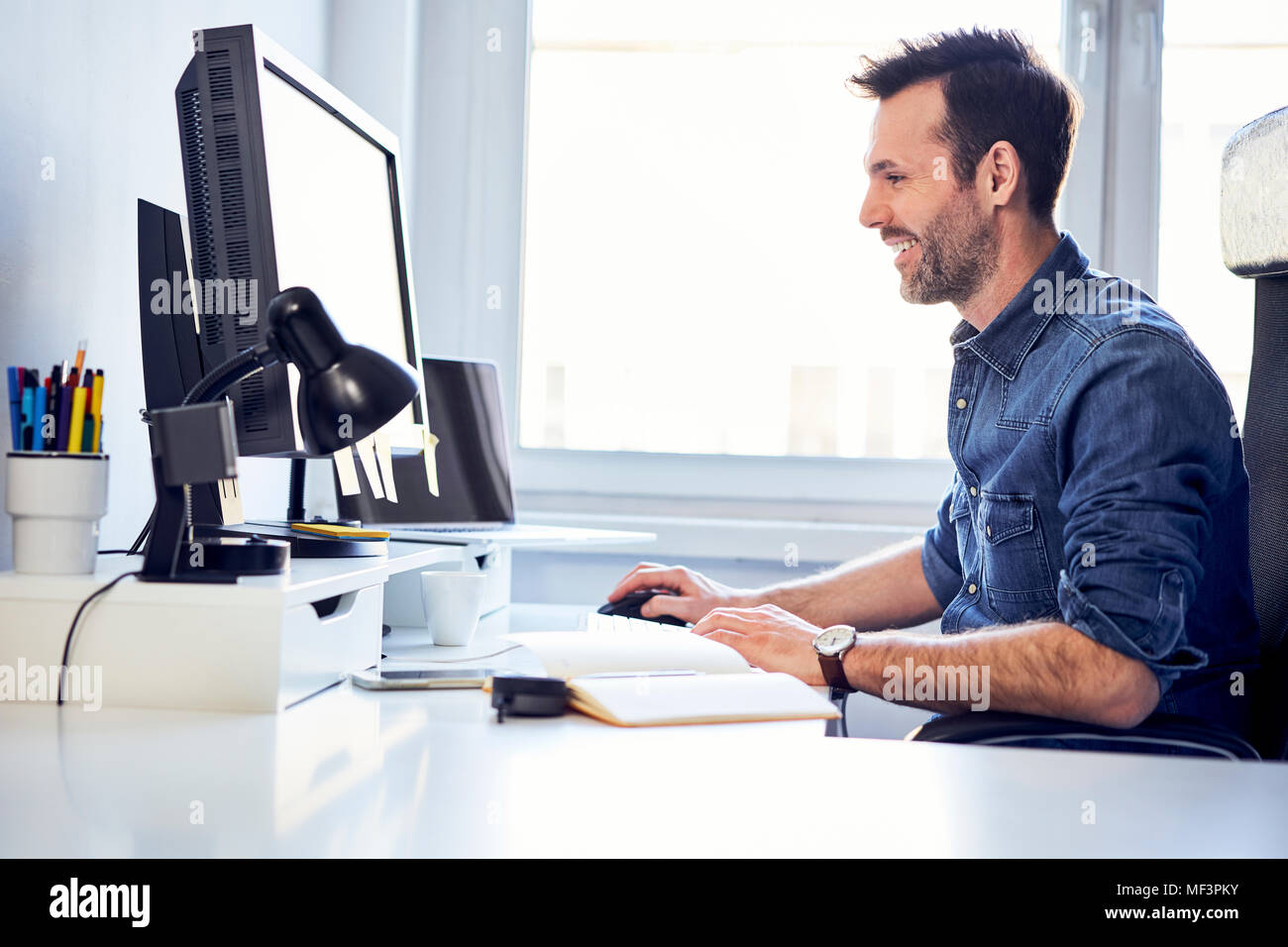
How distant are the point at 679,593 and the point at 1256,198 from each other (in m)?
0.80

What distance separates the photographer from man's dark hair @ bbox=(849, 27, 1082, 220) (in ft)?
4.31

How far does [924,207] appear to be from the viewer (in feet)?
4.41

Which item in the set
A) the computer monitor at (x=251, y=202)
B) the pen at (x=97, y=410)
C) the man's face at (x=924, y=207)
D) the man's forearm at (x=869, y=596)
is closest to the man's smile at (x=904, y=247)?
the man's face at (x=924, y=207)

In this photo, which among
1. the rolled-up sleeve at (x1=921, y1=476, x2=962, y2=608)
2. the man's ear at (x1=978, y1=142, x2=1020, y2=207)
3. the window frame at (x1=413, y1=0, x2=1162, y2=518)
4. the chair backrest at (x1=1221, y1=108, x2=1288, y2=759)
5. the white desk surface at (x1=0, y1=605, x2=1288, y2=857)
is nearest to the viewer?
the white desk surface at (x1=0, y1=605, x2=1288, y2=857)

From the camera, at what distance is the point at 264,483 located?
1621 millimetres

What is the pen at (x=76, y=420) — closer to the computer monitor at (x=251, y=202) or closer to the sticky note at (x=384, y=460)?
the computer monitor at (x=251, y=202)

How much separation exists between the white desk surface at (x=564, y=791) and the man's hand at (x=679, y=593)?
1.69 feet

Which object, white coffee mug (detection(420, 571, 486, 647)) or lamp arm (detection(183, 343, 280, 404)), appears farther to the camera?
white coffee mug (detection(420, 571, 486, 647))

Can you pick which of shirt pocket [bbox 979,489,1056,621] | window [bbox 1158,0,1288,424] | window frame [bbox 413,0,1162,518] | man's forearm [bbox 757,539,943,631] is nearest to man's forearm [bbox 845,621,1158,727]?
shirt pocket [bbox 979,489,1056,621]

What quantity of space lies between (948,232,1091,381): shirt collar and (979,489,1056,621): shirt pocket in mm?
152

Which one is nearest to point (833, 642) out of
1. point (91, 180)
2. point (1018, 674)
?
point (1018, 674)

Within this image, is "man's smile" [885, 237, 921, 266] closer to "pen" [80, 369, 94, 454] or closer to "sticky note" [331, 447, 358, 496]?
"sticky note" [331, 447, 358, 496]

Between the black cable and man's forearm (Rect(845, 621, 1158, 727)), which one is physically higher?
the black cable

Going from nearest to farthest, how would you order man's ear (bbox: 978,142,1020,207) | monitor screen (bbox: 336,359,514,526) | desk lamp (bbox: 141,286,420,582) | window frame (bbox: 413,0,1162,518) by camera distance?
desk lamp (bbox: 141,286,420,582) → man's ear (bbox: 978,142,1020,207) → monitor screen (bbox: 336,359,514,526) → window frame (bbox: 413,0,1162,518)
